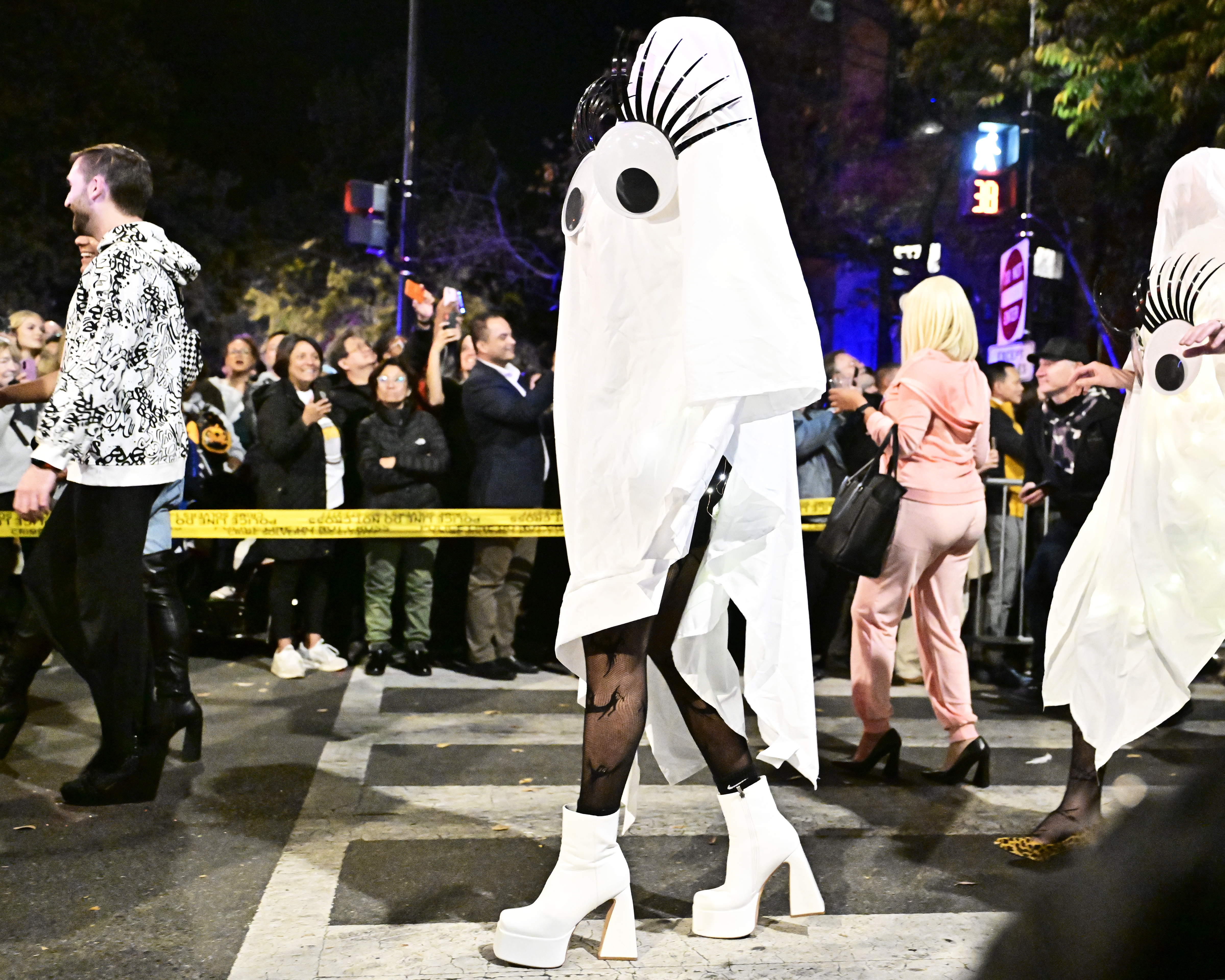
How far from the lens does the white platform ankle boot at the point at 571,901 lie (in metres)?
3.22

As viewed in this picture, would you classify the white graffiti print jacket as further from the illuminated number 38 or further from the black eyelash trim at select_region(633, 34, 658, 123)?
the illuminated number 38

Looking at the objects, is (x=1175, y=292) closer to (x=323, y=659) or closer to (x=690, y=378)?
(x=690, y=378)

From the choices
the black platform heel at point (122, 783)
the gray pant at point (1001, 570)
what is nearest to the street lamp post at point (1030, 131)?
the gray pant at point (1001, 570)

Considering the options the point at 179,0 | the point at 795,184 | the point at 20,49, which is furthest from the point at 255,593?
the point at 179,0

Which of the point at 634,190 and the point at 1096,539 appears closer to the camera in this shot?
the point at 634,190

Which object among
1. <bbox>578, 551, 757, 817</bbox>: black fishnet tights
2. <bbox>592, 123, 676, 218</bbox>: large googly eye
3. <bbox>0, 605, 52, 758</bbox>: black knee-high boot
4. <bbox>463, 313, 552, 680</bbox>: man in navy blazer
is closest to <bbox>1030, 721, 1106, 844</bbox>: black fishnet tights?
<bbox>578, 551, 757, 817</bbox>: black fishnet tights

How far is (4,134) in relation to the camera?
925 inches

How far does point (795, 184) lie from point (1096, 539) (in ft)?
84.7

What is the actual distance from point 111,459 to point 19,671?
115cm

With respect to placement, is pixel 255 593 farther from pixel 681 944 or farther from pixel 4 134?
pixel 4 134

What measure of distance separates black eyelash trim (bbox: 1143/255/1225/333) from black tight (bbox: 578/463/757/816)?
1.88 m

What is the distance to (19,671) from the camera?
16.5ft

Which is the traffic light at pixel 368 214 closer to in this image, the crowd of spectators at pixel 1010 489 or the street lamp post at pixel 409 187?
the street lamp post at pixel 409 187

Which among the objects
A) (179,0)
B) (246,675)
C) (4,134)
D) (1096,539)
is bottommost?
(246,675)
